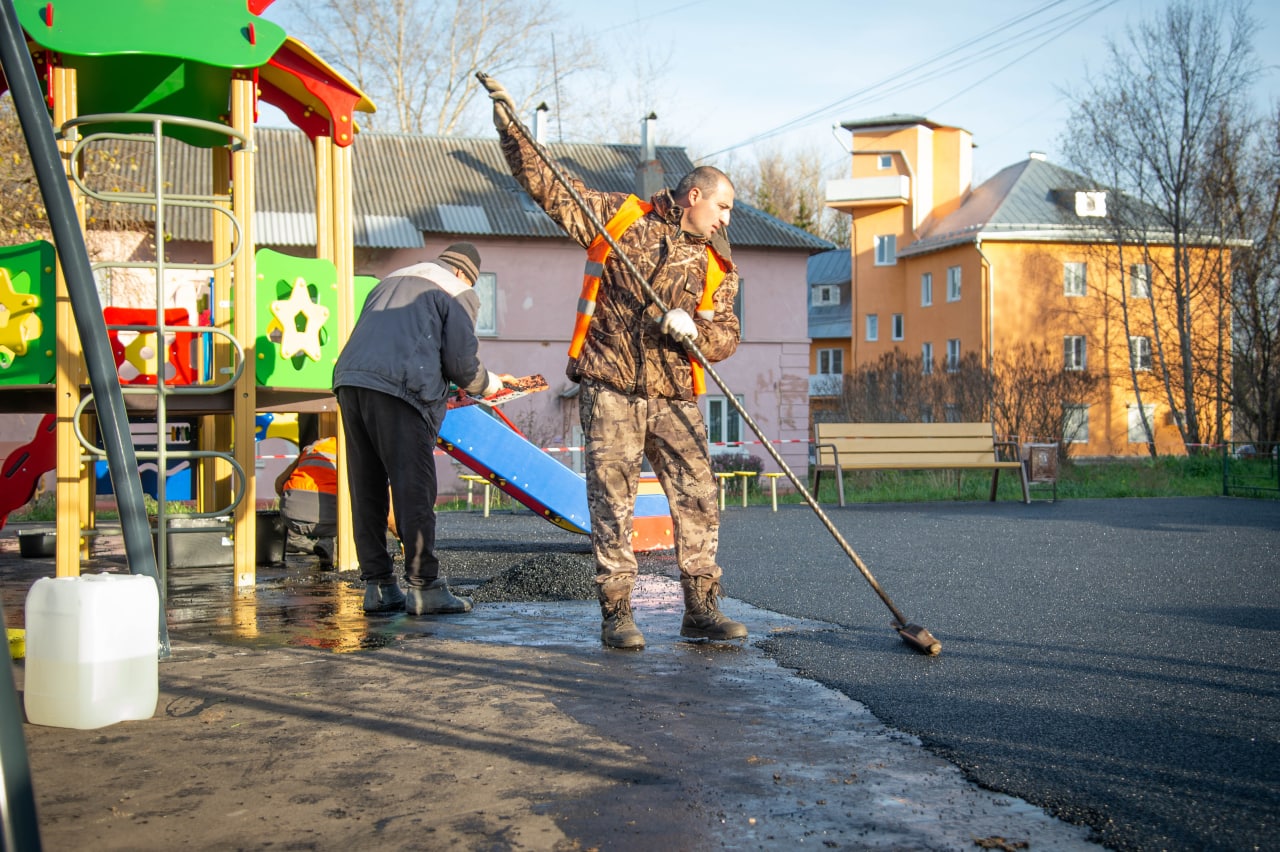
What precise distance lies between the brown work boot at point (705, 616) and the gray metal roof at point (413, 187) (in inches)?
981

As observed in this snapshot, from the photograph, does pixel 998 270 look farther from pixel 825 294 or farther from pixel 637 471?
pixel 637 471

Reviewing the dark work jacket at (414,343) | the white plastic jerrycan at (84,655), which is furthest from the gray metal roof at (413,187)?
the white plastic jerrycan at (84,655)

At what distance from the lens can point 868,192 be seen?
52906mm

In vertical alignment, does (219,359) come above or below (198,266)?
below

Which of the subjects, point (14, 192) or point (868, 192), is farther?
point (868, 192)

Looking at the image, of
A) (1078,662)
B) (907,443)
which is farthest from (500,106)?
(907,443)

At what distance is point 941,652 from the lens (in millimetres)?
5012

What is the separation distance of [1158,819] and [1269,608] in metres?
4.10

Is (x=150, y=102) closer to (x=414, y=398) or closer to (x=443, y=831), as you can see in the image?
(x=414, y=398)

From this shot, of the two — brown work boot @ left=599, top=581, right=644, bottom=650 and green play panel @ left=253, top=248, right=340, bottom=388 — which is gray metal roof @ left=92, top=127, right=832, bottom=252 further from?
brown work boot @ left=599, top=581, right=644, bottom=650

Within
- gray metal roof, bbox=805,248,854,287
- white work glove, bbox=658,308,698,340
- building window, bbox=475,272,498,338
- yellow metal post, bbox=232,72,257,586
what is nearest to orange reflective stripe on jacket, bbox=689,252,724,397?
white work glove, bbox=658,308,698,340

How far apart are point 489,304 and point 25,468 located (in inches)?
932

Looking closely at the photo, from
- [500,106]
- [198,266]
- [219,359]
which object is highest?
[500,106]

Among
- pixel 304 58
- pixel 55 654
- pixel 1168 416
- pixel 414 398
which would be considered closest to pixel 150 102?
pixel 304 58
